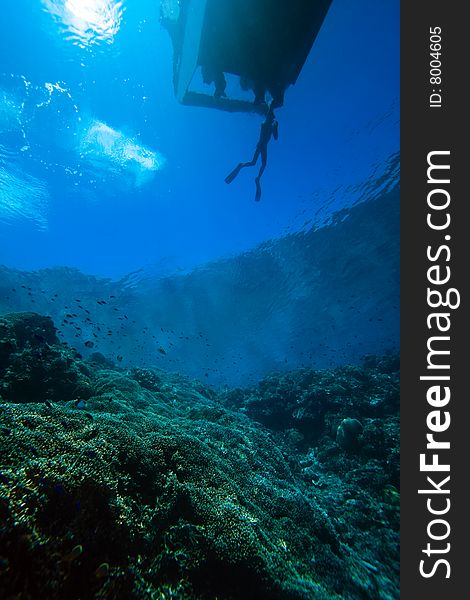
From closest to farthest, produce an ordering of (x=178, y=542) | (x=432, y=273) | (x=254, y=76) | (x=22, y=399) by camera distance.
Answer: (x=178, y=542) < (x=432, y=273) < (x=254, y=76) < (x=22, y=399)

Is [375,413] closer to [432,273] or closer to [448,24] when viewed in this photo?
[432,273]

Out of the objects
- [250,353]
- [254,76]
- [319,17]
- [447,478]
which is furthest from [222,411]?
[250,353]

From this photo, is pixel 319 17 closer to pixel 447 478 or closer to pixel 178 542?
pixel 447 478

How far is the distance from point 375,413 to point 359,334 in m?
59.0

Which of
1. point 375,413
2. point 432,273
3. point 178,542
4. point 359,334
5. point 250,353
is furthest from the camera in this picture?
point 250,353

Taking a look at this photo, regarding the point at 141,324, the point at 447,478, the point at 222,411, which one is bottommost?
the point at 447,478

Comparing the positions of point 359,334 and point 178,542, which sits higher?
point 359,334

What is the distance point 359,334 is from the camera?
65.9 m

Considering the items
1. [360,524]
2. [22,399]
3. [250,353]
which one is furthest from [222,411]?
[250,353]

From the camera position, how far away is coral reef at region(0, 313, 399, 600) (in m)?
2.73

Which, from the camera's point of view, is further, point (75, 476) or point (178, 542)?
point (178, 542)

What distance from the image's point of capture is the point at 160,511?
379 cm

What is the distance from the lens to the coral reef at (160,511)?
8.96 ft

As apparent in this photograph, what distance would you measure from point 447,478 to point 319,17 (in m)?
6.56
